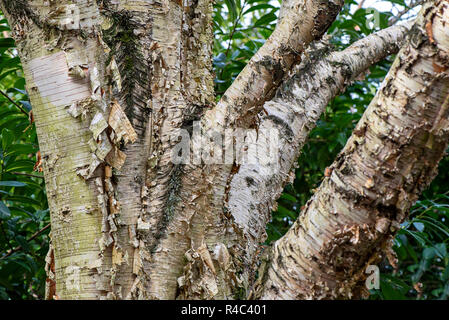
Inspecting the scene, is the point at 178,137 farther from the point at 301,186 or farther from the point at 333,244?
the point at 301,186

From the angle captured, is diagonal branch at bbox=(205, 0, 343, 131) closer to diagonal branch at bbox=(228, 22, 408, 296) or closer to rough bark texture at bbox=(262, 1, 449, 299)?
diagonal branch at bbox=(228, 22, 408, 296)

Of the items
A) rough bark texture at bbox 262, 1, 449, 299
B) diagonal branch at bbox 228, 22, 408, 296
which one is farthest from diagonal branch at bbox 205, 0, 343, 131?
rough bark texture at bbox 262, 1, 449, 299

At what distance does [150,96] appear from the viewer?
0.97 metres

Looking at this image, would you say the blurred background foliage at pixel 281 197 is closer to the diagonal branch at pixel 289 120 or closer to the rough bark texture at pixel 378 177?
the diagonal branch at pixel 289 120

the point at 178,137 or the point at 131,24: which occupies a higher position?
the point at 131,24

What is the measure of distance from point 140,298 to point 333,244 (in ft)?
1.28

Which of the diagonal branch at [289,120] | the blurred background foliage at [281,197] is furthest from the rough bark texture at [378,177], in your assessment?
the blurred background foliage at [281,197]

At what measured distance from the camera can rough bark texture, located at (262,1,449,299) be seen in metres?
0.67

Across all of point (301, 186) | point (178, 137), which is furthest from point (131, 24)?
point (301, 186)

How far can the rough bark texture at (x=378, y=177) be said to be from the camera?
0.67m

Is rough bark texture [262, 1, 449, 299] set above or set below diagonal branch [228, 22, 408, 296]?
below

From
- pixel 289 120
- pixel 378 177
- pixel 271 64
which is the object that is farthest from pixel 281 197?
pixel 378 177

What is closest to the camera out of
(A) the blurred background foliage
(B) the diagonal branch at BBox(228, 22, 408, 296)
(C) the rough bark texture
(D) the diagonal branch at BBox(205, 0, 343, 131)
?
(C) the rough bark texture

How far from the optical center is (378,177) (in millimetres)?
704
